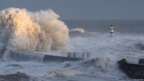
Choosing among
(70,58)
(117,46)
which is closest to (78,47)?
(117,46)

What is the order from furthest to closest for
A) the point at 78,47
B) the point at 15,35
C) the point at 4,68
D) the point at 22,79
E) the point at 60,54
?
1. the point at 78,47
2. the point at 15,35
3. the point at 60,54
4. the point at 4,68
5. the point at 22,79

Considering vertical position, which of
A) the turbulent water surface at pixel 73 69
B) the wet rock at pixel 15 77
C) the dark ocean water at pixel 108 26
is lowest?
the wet rock at pixel 15 77

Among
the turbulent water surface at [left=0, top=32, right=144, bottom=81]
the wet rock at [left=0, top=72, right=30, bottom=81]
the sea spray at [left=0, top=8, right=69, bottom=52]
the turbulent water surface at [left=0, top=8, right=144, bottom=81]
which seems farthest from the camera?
the sea spray at [left=0, top=8, right=69, bottom=52]

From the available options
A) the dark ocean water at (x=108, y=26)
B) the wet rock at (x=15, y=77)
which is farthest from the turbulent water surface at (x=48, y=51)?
the dark ocean water at (x=108, y=26)

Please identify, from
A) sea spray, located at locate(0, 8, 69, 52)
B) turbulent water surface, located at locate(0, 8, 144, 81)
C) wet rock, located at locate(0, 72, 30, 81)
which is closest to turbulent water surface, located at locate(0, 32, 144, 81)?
turbulent water surface, located at locate(0, 8, 144, 81)

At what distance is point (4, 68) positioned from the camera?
30.3 meters

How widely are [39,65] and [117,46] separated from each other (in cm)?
1139

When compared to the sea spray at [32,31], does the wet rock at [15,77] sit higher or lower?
lower

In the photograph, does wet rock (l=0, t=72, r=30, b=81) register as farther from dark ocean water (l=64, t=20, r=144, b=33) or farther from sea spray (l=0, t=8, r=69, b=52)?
dark ocean water (l=64, t=20, r=144, b=33)

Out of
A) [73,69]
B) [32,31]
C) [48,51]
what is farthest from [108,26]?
[73,69]

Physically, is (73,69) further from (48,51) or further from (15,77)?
(48,51)

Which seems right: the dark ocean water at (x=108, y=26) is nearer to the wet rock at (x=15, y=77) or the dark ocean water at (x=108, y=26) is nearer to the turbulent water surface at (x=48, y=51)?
the turbulent water surface at (x=48, y=51)

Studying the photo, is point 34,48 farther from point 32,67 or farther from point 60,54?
point 32,67

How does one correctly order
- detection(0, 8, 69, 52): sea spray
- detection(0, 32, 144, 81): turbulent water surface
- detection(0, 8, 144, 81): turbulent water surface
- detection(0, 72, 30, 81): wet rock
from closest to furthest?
detection(0, 72, 30, 81): wet rock → detection(0, 32, 144, 81): turbulent water surface → detection(0, 8, 144, 81): turbulent water surface → detection(0, 8, 69, 52): sea spray
